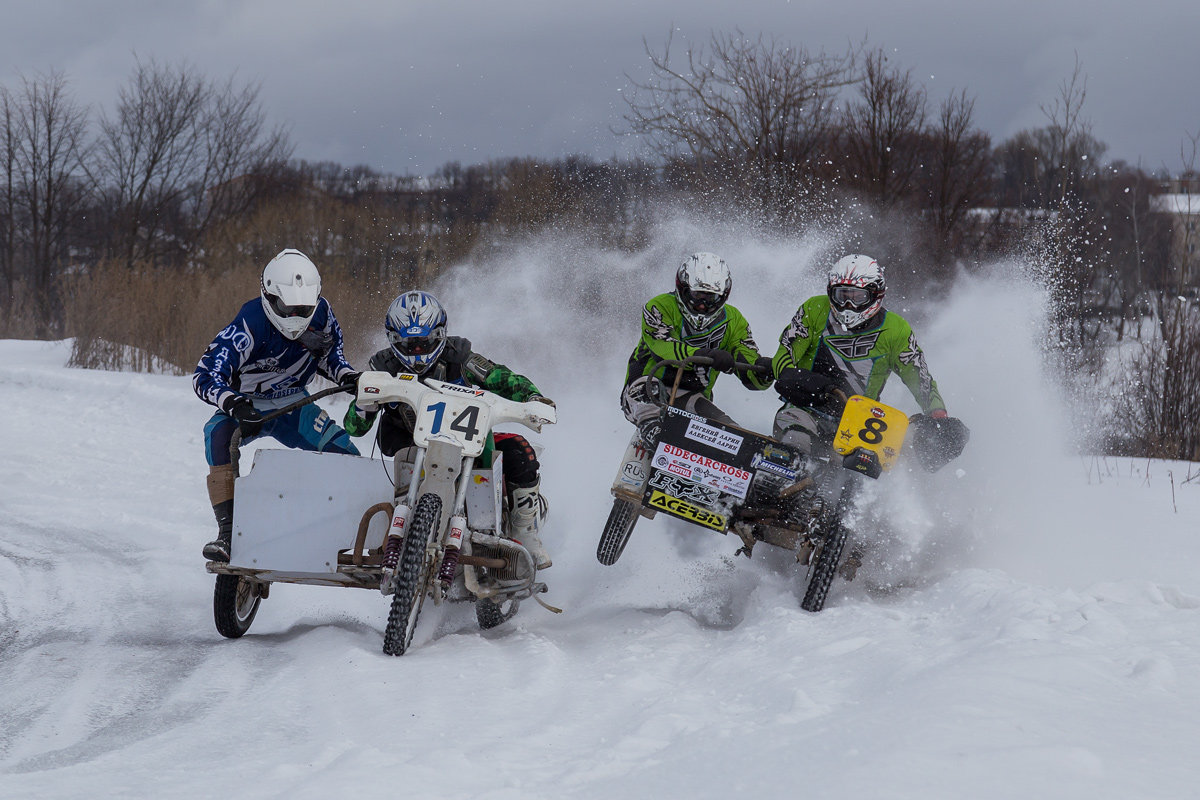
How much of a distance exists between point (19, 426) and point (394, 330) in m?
10.8

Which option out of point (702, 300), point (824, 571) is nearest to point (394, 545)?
point (824, 571)

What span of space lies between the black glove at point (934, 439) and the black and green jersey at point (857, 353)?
558mm

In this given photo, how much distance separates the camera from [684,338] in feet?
25.1

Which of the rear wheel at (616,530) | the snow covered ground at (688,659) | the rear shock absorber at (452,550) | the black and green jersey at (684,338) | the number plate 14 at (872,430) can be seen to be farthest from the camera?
the black and green jersey at (684,338)

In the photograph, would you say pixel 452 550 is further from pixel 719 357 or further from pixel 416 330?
pixel 719 357

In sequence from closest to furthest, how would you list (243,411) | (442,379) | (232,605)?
(243,411)
(232,605)
(442,379)

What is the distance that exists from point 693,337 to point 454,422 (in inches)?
98.8

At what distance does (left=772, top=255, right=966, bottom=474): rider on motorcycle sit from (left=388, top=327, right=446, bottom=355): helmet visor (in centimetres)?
227

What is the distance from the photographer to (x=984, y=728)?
3510 millimetres

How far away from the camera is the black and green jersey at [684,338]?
7598mm

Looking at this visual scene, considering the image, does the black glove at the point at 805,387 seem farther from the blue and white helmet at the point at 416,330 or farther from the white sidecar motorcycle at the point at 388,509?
the blue and white helmet at the point at 416,330

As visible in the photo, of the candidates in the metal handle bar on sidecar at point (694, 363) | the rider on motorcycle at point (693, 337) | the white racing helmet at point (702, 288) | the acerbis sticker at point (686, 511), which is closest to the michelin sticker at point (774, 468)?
the acerbis sticker at point (686, 511)

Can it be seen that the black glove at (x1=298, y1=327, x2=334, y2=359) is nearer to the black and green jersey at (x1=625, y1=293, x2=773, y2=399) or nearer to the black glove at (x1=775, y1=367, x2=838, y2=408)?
the black and green jersey at (x1=625, y1=293, x2=773, y2=399)

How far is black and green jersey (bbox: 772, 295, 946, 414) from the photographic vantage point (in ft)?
23.5
